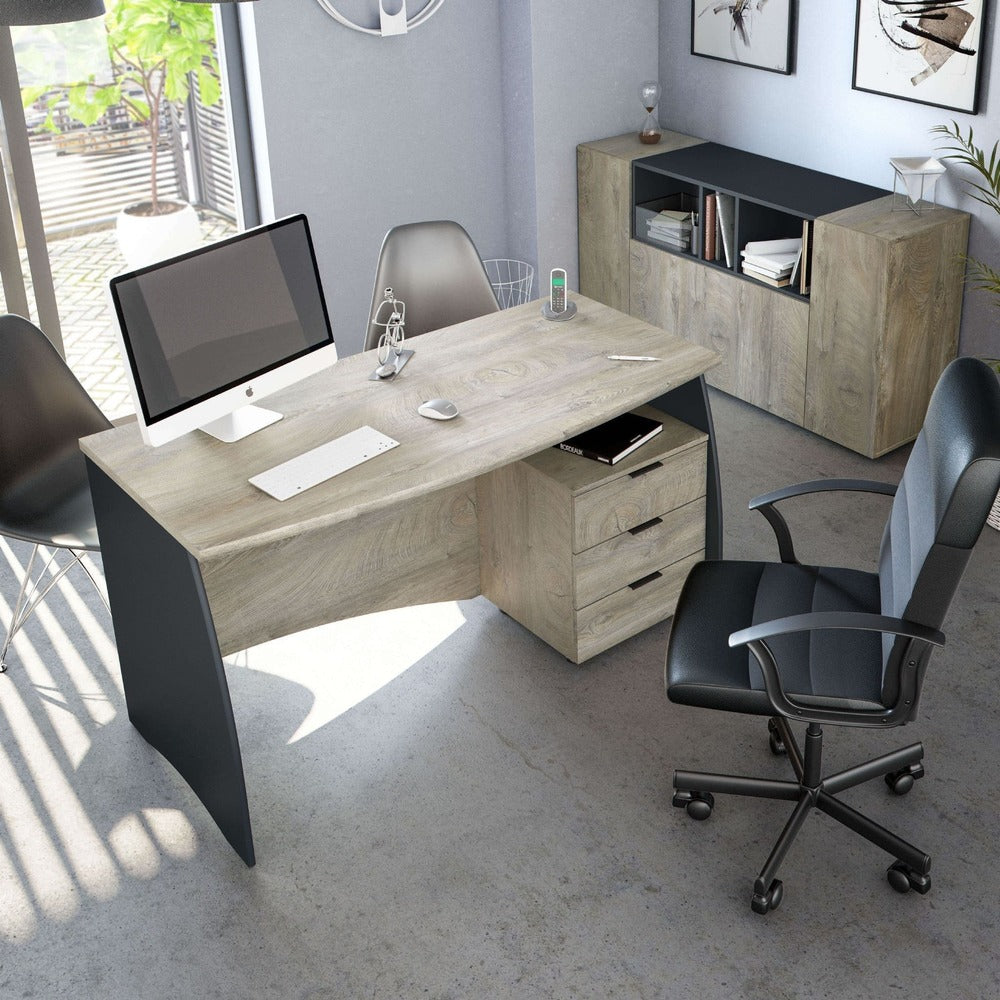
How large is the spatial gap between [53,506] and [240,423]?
0.77m

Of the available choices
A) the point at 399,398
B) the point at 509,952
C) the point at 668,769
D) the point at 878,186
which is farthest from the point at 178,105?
the point at 509,952

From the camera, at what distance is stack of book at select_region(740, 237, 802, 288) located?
4.63 m

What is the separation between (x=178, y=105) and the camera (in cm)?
488

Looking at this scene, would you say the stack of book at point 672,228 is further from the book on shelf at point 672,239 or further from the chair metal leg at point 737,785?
the chair metal leg at point 737,785

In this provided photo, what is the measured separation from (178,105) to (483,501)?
7.45 feet

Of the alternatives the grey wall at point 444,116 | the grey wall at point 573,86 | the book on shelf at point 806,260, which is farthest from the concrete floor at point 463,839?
the grey wall at point 573,86

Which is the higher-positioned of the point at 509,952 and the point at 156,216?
the point at 156,216

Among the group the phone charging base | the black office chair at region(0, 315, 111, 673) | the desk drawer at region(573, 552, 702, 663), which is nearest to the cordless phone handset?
the phone charging base

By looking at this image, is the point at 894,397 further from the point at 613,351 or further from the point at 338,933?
the point at 338,933

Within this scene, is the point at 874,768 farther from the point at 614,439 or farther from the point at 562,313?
the point at 562,313

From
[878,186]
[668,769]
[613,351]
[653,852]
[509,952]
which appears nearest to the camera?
[509,952]

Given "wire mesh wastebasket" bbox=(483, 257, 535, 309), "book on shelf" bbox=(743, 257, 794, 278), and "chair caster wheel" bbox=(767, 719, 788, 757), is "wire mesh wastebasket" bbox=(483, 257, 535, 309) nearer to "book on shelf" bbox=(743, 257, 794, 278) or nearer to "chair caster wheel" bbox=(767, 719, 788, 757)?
"book on shelf" bbox=(743, 257, 794, 278)

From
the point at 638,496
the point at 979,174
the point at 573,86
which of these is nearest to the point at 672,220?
the point at 573,86

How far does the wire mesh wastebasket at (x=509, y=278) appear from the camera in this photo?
560 centimetres
